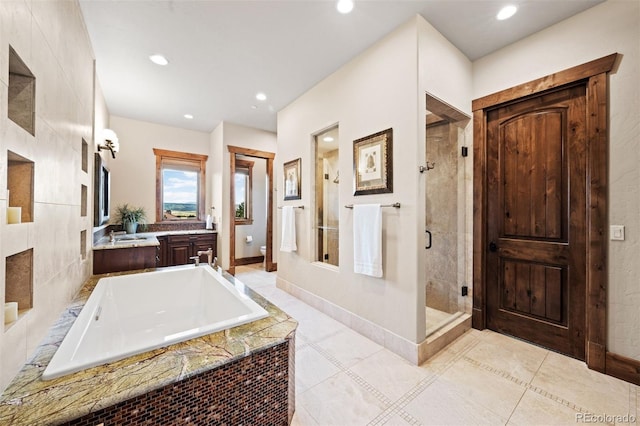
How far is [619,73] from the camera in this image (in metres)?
1.78

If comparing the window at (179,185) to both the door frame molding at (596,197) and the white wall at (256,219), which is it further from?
the door frame molding at (596,197)

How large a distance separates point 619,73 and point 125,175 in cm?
598

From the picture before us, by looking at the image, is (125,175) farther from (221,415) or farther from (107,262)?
(221,415)

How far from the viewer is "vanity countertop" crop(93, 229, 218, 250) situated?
2.57 meters

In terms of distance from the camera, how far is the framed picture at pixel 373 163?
84.4 inches

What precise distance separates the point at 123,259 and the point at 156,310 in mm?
727

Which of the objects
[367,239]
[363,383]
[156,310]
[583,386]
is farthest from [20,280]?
[583,386]

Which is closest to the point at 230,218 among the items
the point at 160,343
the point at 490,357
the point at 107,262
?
the point at 107,262

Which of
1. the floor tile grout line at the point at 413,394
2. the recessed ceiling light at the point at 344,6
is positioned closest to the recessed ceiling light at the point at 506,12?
the recessed ceiling light at the point at 344,6

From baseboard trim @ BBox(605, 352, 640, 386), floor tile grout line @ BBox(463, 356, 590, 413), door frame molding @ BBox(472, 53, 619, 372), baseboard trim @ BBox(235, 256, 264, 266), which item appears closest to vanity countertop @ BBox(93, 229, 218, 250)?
baseboard trim @ BBox(235, 256, 264, 266)

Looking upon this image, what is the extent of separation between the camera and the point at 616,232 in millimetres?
1778

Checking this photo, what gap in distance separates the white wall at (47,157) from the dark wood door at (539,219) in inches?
125

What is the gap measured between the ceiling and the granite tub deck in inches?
90.3

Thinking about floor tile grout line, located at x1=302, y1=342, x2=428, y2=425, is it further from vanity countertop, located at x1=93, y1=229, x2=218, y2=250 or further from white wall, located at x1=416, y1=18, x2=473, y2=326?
vanity countertop, located at x1=93, y1=229, x2=218, y2=250
